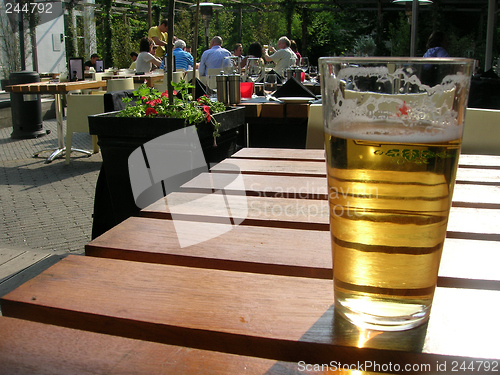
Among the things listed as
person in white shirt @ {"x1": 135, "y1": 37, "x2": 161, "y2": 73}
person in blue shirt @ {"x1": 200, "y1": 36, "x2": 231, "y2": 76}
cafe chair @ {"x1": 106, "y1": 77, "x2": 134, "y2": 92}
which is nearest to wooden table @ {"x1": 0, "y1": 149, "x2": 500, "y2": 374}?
cafe chair @ {"x1": 106, "y1": 77, "x2": 134, "y2": 92}

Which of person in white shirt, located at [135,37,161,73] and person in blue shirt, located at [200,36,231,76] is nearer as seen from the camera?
person in blue shirt, located at [200,36,231,76]

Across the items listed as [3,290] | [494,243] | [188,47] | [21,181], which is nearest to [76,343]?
[494,243]

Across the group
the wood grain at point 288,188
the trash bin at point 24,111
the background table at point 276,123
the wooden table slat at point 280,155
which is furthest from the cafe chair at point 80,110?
the wood grain at point 288,188

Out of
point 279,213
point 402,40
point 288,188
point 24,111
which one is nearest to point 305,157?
point 288,188

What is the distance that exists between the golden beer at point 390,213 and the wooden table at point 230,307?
0.16ft

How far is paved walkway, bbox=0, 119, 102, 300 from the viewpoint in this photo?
2934 millimetres

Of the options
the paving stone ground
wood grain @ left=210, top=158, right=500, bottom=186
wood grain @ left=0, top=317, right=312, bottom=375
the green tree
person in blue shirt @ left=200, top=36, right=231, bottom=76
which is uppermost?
the green tree

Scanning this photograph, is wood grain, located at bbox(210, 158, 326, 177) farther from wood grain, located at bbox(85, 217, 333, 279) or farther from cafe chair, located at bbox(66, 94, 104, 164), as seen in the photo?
cafe chair, located at bbox(66, 94, 104, 164)

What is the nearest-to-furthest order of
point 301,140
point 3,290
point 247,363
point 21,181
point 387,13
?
point 247,363 < point 3,290 < point 301,140 < point 21,181 < point 387,13

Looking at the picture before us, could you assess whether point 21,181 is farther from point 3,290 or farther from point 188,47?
point 188,47

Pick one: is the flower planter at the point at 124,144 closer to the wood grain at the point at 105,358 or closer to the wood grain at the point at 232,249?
the wood grain at the point at 232,249

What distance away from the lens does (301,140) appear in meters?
3.25

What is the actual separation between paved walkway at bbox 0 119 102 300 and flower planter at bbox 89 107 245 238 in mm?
530

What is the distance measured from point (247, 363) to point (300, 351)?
0.06 m
